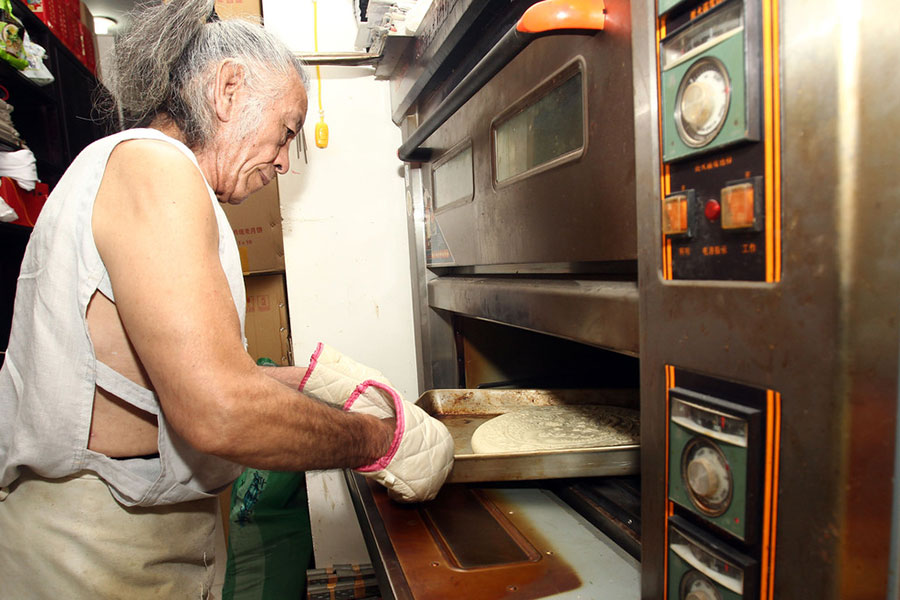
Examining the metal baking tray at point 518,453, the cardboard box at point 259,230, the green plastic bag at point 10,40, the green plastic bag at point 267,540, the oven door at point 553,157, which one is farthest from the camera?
the cardboard box at point 259,230

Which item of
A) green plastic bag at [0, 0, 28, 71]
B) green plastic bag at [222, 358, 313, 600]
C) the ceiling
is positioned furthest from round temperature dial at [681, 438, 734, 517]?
the ceiling

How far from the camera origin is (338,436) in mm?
866

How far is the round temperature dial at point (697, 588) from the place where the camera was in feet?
1.62

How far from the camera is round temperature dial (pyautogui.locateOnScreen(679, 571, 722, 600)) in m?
0.49

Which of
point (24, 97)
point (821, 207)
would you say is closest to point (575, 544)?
point (821, 207)

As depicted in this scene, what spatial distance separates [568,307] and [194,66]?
876 mm

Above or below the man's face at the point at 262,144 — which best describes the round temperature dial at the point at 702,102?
below

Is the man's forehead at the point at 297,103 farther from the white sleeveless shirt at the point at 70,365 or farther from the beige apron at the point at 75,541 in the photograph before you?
the beige apron at the point at 75,541

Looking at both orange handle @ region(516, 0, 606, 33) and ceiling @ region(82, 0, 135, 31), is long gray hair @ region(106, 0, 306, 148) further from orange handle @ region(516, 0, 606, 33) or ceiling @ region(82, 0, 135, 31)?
ceiling @ region(82, 0, 135, 31)

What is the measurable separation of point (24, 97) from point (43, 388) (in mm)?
2724

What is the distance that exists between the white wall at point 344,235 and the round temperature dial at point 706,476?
5.00 ft

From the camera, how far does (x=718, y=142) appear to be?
0.45 metres

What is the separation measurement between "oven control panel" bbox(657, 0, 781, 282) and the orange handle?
196mm

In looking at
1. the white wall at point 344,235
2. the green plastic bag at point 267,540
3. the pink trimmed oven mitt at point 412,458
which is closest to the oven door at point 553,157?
the pink trimmed oven mitt at point 412,458
